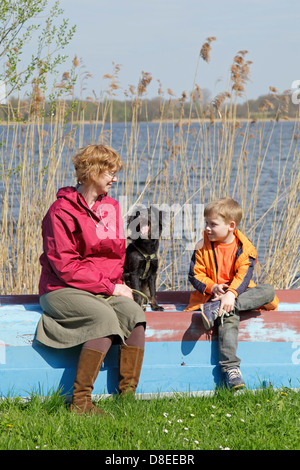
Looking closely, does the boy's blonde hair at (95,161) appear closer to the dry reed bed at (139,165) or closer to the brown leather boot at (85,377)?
the brown leather boot at (85,377)

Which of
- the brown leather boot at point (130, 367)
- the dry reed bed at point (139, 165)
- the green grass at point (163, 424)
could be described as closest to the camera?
the green grass at point (163, 424)

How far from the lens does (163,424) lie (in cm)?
251

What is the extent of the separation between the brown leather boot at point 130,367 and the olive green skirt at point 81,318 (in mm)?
71

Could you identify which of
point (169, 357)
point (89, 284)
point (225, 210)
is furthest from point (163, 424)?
point (225, 210)

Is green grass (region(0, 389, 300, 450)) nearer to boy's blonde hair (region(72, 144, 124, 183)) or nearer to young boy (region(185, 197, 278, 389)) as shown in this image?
young boy (region(185, 197, 278, 389))

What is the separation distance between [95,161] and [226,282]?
0.98m

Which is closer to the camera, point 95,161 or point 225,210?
point 95,161

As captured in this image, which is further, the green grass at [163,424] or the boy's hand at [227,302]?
the boy's hand at [227,302]

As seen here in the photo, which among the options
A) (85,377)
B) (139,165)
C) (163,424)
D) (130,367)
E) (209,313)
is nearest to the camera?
(163,424)

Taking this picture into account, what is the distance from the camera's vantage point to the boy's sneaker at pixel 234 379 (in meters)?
2.86

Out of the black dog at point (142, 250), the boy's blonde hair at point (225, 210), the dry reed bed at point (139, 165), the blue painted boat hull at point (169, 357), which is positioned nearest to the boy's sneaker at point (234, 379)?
the blue painted boat hull at point (169, 357)

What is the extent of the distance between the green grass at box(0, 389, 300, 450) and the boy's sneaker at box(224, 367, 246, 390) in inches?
1.6

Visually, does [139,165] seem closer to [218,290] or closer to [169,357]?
[218,290]

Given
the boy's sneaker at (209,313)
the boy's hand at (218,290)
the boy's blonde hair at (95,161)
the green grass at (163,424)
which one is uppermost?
the boy's blonde hair at (95,161)
